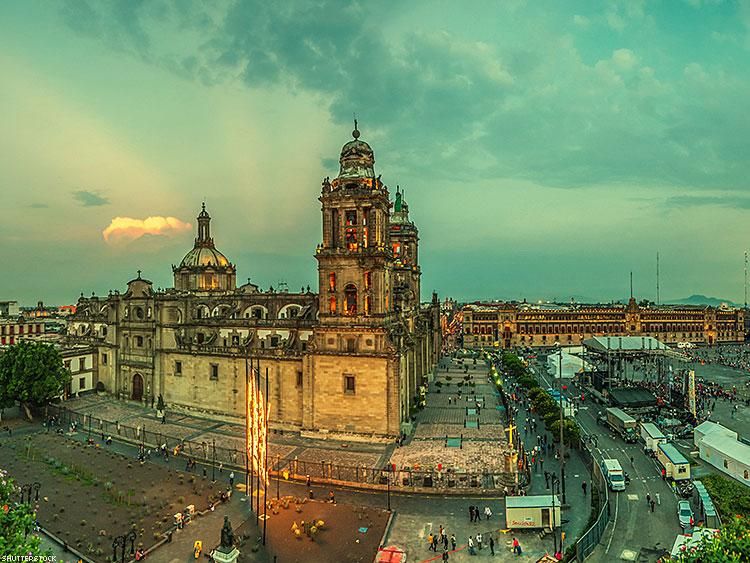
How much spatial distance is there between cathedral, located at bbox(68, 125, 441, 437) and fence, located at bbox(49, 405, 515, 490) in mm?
Result: 7822

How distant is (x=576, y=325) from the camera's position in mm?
151500

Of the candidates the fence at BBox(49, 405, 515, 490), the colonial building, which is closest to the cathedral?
the fence at BBox(49, 405, 515, 490)

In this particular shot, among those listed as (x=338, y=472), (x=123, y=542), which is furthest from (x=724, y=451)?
(x=123, y=542)

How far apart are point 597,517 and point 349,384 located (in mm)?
24224

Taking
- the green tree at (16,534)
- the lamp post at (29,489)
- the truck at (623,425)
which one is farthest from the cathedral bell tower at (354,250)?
the green tree at (16,534)

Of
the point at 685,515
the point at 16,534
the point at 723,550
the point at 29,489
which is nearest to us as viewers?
the point at 723,550

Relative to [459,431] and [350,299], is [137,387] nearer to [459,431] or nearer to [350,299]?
[350,299]

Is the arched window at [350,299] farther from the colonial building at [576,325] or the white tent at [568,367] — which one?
the colonial building at [576,325]

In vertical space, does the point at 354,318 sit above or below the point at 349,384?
above

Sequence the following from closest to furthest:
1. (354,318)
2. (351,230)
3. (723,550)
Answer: (723,550) < (354,318) < (351,230)

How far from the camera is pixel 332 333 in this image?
168ft

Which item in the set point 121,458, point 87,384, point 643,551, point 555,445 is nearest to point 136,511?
point 121,458

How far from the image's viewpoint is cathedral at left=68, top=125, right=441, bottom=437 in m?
50.1

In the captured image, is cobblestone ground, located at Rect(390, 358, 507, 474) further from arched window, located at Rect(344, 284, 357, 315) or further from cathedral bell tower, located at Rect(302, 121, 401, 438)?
arched window, located at Rect(344, 284, 357, 315)
